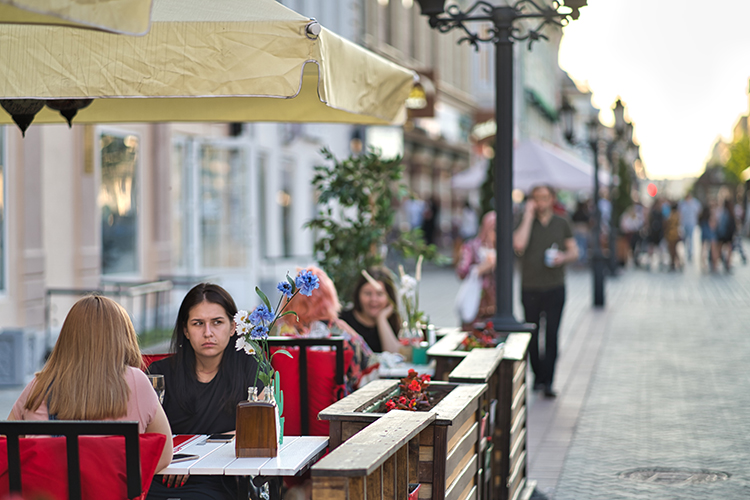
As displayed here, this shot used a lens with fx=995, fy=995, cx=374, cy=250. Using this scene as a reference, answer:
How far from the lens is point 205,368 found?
418cm

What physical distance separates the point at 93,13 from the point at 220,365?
2004mm

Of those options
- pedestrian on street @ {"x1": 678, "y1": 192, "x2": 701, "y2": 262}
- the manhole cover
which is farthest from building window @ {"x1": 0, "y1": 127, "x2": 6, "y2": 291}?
pedestrian on street @ {"x1": 678, "y1": 192, "x2": 701, "y2": 262}

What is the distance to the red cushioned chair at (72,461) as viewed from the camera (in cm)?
280

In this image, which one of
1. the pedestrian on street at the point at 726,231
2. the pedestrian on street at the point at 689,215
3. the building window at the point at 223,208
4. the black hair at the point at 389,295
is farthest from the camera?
the pedestrian on street at the point at 689,215

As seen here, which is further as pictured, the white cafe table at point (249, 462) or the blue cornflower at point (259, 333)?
the blue cornflower at point (259, 333)

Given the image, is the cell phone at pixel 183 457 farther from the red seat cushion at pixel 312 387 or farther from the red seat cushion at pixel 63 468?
the red seat cushion at pixel 312 387

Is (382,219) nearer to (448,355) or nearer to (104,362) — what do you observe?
(448,355)

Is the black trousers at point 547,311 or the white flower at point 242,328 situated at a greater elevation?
the white flower at point 242,328

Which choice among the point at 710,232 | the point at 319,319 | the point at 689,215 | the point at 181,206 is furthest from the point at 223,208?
the point at 689,215

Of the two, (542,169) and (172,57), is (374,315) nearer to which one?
(172,57)

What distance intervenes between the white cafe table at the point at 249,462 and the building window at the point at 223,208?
1187 cm

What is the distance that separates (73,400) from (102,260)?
387 inches

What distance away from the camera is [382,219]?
7996 millimetres

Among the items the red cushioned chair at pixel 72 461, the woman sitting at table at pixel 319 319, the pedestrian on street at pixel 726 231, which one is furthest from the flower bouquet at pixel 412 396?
the pedestrian on street at pixel 726 231
